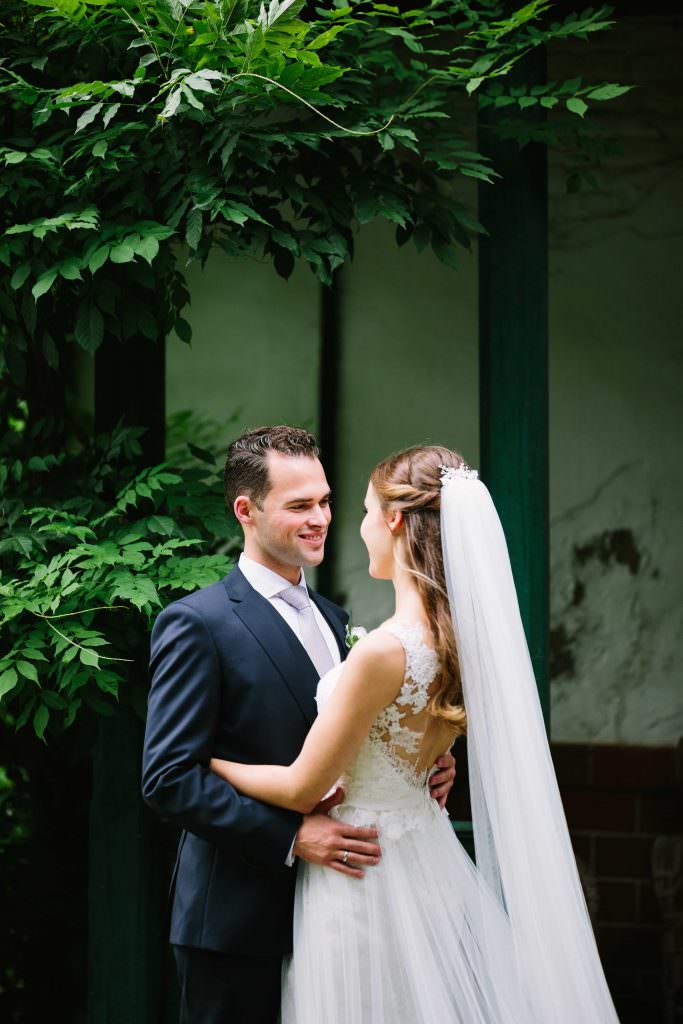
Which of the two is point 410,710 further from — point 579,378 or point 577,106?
point 579,378

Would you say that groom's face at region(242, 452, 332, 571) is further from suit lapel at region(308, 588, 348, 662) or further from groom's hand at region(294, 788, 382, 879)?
groom's hand at region(294, 788, 382, 879)

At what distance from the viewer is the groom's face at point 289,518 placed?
259cm

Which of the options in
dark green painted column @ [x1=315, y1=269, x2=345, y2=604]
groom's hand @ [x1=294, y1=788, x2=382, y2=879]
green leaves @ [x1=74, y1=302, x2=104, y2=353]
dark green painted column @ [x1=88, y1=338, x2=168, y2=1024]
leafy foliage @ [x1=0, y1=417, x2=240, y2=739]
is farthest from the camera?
dark green painted column @ [x1=315, y1=269, x2=345, y2=604]

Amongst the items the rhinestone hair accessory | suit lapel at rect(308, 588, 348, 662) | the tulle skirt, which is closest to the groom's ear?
suit lapel at rect(308, 588, 348, 662)

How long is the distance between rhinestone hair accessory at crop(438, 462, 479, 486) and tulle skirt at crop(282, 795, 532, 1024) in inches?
28.6

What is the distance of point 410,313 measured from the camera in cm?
459

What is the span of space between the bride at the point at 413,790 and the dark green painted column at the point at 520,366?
3.45 feet

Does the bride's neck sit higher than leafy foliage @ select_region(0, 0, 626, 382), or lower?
lower

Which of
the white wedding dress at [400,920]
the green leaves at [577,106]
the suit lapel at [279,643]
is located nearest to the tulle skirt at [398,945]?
the white wedding dress at [400,920]

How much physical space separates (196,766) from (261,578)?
1.64ft

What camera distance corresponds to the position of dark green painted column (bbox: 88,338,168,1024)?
11.7ft

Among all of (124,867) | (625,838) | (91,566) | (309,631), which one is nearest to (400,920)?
(309,631)

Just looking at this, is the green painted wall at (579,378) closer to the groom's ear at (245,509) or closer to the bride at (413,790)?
the groom's ear at (245,509)

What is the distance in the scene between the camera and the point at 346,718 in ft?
7.30
